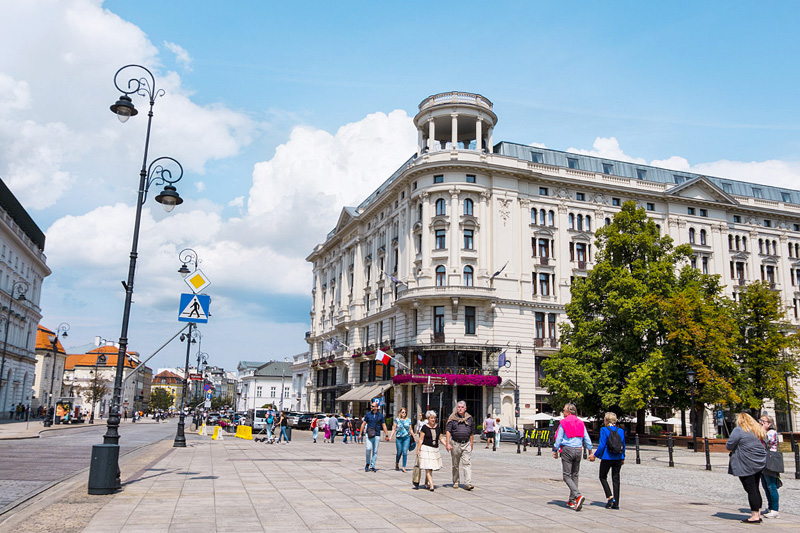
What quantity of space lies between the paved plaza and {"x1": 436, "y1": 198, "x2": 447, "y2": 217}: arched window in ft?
113

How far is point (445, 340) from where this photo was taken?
49.9m

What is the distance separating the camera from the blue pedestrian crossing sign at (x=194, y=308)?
15.9 meters

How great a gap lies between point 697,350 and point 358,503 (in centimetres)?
3084

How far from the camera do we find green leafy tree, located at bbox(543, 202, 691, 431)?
38250 millimetres

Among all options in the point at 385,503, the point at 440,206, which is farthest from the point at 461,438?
the point at 440,206

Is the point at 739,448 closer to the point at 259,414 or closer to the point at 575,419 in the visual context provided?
the point at 575,419

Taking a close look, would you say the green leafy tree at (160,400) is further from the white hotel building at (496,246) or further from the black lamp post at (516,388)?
the black lamp post at (516,388)

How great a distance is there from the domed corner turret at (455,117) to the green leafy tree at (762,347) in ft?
75.9

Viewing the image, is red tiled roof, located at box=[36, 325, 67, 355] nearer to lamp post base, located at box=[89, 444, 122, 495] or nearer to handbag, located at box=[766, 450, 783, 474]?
lamp post base, located at box=[89, 444, 122, 495]

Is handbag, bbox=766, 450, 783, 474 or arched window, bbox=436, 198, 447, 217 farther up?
arched window, bbox=436, 198, 447, 217

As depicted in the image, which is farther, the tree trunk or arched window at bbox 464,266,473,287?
arched window at bbox 464,266,473,287

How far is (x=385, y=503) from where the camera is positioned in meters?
12.3

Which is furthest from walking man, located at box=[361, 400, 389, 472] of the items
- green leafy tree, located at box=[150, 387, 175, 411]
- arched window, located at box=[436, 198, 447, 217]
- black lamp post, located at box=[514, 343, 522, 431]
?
green leafy tree, located at box=[150, 387, 175, 411]

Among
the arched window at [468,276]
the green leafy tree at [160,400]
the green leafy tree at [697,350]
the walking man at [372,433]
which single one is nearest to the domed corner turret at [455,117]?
the arched window at [468,276]
